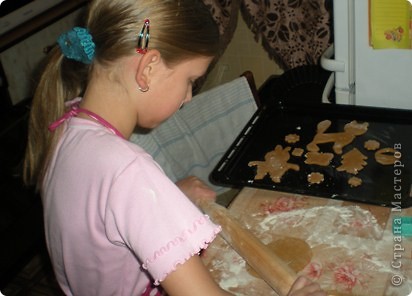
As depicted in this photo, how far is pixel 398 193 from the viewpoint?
1.34m

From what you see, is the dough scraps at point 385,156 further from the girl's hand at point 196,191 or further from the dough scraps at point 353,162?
the girl's hand at point 196,191

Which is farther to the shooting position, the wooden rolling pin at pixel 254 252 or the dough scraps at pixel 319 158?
the dough scraps at pixel 319 158

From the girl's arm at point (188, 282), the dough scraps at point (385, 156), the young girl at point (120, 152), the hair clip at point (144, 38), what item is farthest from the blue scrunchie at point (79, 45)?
the dough scraps at point (385, 156)

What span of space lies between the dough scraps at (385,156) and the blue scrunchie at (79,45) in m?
0.79

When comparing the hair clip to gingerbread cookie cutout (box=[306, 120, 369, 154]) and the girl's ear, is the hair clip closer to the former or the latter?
the girl's ear

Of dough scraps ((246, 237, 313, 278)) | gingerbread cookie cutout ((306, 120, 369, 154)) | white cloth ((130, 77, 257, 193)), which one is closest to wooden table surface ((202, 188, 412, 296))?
dough scraps ((246, 237, 313, 278))

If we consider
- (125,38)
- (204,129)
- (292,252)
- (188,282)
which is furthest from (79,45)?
(204,129)

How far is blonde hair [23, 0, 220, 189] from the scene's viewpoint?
99cm

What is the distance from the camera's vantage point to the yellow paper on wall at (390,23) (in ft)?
4.85

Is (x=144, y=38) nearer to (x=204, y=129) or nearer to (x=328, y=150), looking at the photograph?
(x=328, y=150)

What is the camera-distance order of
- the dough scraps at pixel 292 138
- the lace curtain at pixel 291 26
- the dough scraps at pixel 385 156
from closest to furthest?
the dough scraps at pixel 385 156 < the dough scraps at pixel 292 138 < the lace curtain at pixel 291 26

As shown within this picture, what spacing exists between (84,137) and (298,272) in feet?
1.67

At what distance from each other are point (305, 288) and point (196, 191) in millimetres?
394

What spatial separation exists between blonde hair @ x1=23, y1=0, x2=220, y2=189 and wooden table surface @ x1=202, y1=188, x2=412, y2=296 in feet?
1.40
